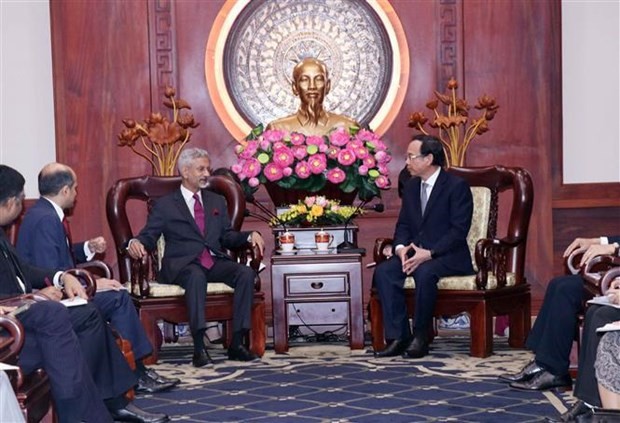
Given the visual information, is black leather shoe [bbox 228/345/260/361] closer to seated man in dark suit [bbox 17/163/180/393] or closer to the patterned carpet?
the patterned carpet

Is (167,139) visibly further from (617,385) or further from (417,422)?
(617,385)

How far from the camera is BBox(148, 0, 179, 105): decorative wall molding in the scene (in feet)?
26.3

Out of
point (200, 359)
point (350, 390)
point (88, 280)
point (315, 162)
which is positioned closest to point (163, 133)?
point (315, 162)

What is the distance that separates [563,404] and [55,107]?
14.2 feet

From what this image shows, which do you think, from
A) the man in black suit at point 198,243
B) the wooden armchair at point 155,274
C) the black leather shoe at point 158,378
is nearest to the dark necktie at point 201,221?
the man in black suit at point 198,243

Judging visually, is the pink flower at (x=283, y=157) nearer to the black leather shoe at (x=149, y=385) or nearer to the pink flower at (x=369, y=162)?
the pink flower at (x=369, y=162)

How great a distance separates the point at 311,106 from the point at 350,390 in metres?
2.58

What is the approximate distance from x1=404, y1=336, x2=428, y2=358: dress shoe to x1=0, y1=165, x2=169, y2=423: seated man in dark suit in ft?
6.39

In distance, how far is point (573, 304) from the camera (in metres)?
5.36

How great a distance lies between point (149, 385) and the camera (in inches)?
224

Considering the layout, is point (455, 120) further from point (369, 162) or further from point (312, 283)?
point (312, 283)

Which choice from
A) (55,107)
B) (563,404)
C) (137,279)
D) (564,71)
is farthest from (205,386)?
(564,71)

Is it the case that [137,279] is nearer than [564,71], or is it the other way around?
[137,279]

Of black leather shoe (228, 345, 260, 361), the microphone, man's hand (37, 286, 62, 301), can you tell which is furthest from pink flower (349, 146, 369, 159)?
man's hand (37, 286, 62, 301)
